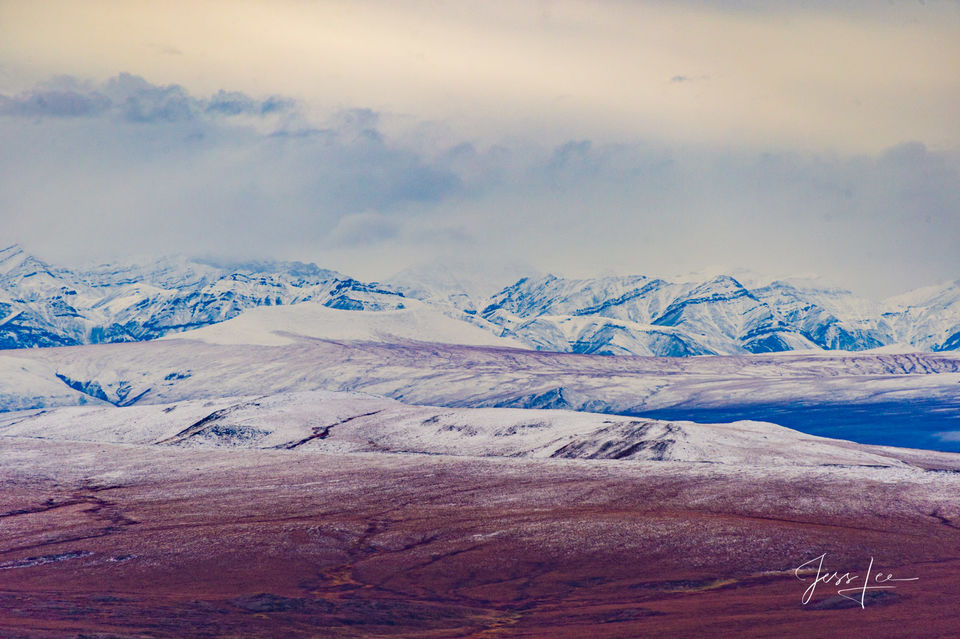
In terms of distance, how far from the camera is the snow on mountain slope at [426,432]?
107m

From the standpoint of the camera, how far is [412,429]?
139750 millimetres

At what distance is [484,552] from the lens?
2179 inches

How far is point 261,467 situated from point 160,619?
6089cm

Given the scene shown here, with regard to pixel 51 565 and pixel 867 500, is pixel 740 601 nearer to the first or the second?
pixel 867 500

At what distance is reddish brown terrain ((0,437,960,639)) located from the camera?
134ft
